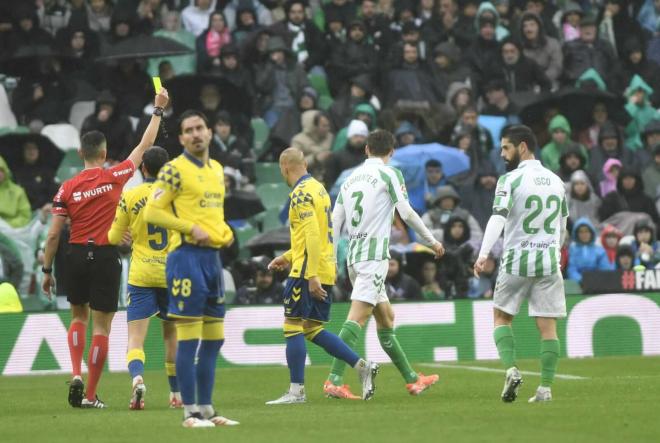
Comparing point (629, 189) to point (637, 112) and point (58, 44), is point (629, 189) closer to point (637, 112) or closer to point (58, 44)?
point (637, 112)

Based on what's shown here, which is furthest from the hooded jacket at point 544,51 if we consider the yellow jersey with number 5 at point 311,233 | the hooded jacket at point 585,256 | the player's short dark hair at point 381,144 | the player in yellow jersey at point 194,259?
the player in yellow jersey at point 194,259

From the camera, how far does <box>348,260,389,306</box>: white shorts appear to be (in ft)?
42.9

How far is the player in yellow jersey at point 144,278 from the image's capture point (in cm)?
1234

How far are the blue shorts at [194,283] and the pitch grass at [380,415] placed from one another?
0.85 m

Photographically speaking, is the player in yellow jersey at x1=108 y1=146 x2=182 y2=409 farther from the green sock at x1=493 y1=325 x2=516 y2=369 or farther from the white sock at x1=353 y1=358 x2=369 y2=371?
the green sock at x1=493 y1=325 x2=516 y2=369

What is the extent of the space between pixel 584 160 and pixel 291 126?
5000 mm

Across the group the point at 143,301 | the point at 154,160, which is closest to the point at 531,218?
the point at 154,160

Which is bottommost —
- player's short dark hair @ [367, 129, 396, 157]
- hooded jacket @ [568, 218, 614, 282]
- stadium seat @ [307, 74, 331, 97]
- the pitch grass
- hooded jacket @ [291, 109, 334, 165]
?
the pitch grass

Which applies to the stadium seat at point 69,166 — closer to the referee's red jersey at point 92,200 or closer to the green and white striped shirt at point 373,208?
the referee's red jersey at point 92,200

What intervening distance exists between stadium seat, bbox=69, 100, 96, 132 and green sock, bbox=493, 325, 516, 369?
1353 centimetres

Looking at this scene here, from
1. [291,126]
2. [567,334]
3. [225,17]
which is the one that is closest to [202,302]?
[567,334]

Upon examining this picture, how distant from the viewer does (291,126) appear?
2450 centimetres

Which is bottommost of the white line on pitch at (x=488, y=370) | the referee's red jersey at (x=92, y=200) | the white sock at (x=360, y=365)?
the white line on pitch at (x=488, y=370)

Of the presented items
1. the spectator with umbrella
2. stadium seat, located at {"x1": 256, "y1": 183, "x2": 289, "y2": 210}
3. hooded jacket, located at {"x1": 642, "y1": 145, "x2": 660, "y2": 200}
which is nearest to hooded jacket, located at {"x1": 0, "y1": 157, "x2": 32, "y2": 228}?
the spectator with umbrella
